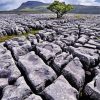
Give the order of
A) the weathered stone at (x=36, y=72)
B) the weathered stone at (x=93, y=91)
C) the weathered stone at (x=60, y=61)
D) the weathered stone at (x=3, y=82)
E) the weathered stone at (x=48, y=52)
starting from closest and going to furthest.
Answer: the weathered stone at (x=93, y=91)
the weathered stone at (x=36, y=72)
the weathered stone at (x=3, y=82)
the weathered stone at (x=60, y=61)
the weathered stone at (x=48, y=52)

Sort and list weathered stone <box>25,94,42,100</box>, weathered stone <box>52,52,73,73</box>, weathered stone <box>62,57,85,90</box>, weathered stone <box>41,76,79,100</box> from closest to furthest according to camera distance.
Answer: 1. weathered stone <box>25,94,42,100</box>
2. weathered stone <box>41,76,79,100</box>
3. weathered stone <box>62,57,85,90</box>
4. weathered stone <box>52,52,73,73</box>

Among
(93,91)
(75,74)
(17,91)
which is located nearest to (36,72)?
(75,74)

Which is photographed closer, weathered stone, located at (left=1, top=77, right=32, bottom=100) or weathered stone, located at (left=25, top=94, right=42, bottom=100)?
weathered stone, located at (left=25, top=94, right=42, bottom=100)

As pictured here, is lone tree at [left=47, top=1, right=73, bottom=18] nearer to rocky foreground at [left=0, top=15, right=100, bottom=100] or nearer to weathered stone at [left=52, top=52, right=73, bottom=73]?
rocky foreground at [left=0, top=15, right=100, bottom=100]

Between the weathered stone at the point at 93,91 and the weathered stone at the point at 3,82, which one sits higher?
the weathered stone at the point at 3,82

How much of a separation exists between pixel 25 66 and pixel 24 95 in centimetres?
285

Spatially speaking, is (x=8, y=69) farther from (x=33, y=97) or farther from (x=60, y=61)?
(x=33, y=97)

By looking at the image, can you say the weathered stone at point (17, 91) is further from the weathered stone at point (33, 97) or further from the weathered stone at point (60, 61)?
the weathered stone at point (60, 61)

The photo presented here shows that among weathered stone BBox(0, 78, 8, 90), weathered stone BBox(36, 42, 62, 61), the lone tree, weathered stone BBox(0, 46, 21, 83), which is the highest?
weathered stone BBox(0, 46, 21, 83)

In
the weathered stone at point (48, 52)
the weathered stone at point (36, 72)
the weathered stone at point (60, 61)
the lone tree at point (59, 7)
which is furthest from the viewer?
the lone tree at point (59, 7)

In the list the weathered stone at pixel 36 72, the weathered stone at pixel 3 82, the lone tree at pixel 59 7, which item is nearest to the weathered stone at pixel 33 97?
the weathered stone at pixel 36 72

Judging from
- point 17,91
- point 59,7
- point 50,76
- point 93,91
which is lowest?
point 59,7

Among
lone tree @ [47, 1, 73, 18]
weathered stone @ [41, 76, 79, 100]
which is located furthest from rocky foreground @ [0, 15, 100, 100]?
lone tree @ [47, 1, 73, 18]

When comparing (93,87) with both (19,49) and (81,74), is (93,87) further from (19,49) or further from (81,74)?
(19,49)
